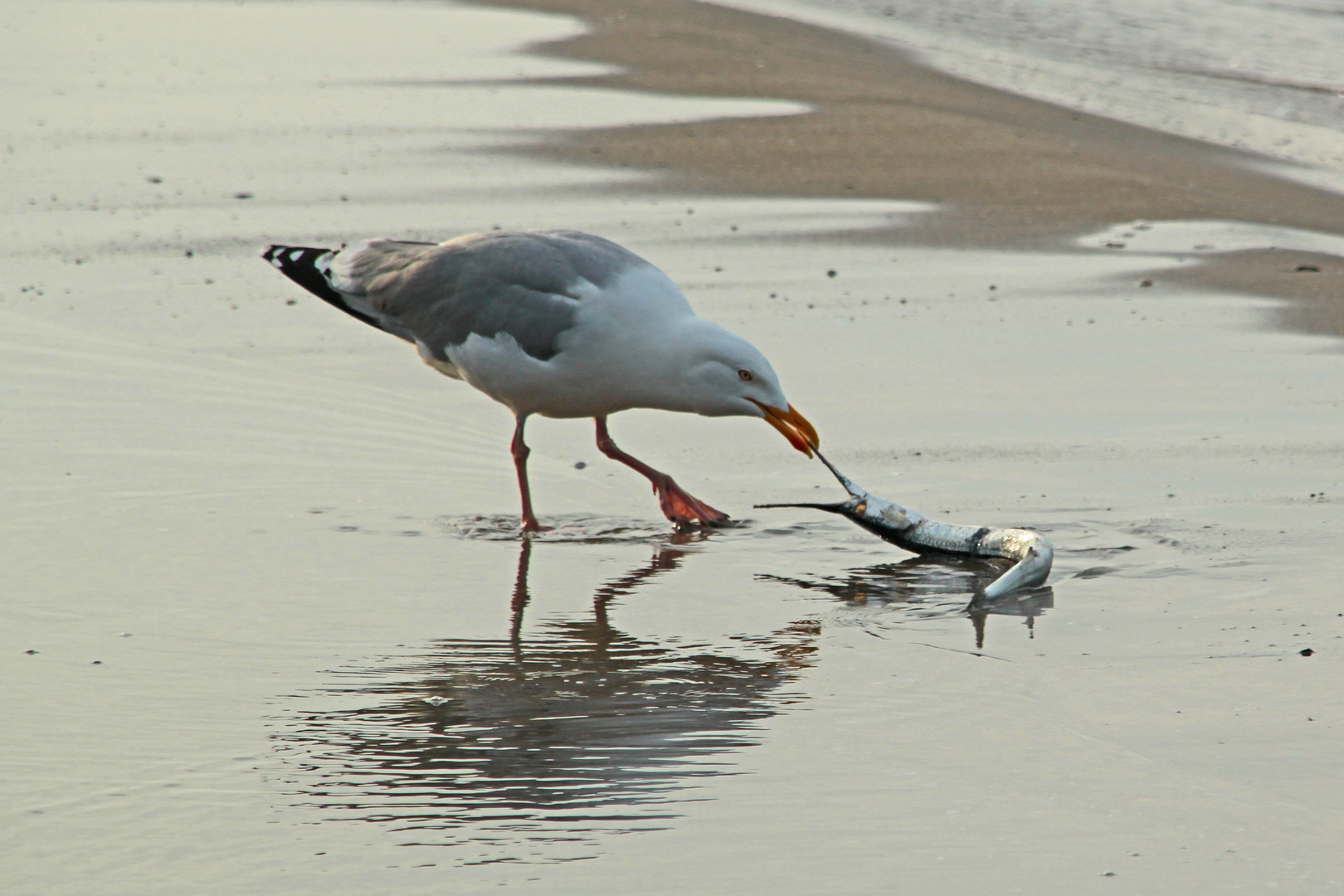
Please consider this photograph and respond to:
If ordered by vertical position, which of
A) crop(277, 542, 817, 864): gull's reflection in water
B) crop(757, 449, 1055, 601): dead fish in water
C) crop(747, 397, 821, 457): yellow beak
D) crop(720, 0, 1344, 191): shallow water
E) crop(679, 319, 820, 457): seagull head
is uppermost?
crop(720, 0, 1344, 191): shallow water

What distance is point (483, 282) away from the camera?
6.71 meters

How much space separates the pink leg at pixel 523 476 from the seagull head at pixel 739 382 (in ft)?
2.37

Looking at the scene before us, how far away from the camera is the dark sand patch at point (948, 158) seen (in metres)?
11.1

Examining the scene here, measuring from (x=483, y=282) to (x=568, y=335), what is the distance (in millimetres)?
543

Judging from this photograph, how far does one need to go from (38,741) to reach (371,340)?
4490 millimetres

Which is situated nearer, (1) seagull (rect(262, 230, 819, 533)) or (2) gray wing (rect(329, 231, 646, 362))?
(1) seagull (rect(262, 230, 819, 533))

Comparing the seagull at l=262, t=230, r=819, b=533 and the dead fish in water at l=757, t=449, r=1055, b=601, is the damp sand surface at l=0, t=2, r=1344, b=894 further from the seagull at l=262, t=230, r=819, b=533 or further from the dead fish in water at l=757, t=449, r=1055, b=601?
the seagull at l=262, t=230, r=819, b=533

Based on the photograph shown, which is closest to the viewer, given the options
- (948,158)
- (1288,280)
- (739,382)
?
(739,382)

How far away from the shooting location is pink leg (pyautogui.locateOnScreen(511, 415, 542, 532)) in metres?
6.37

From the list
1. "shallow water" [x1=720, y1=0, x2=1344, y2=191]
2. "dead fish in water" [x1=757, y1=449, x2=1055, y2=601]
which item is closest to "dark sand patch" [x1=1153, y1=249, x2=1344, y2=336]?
"shallow water" [x1=720, y1=0, x2=1344, y2=191]

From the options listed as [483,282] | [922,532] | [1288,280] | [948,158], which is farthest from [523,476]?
[948,158]

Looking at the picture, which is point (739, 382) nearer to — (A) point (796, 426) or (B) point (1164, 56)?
(A) point (796, 426)

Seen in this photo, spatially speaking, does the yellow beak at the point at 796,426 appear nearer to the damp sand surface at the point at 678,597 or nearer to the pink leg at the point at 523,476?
the damp sand surface at the point at 678,597

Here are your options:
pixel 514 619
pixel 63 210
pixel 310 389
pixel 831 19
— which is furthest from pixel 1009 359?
pixel 831 19
